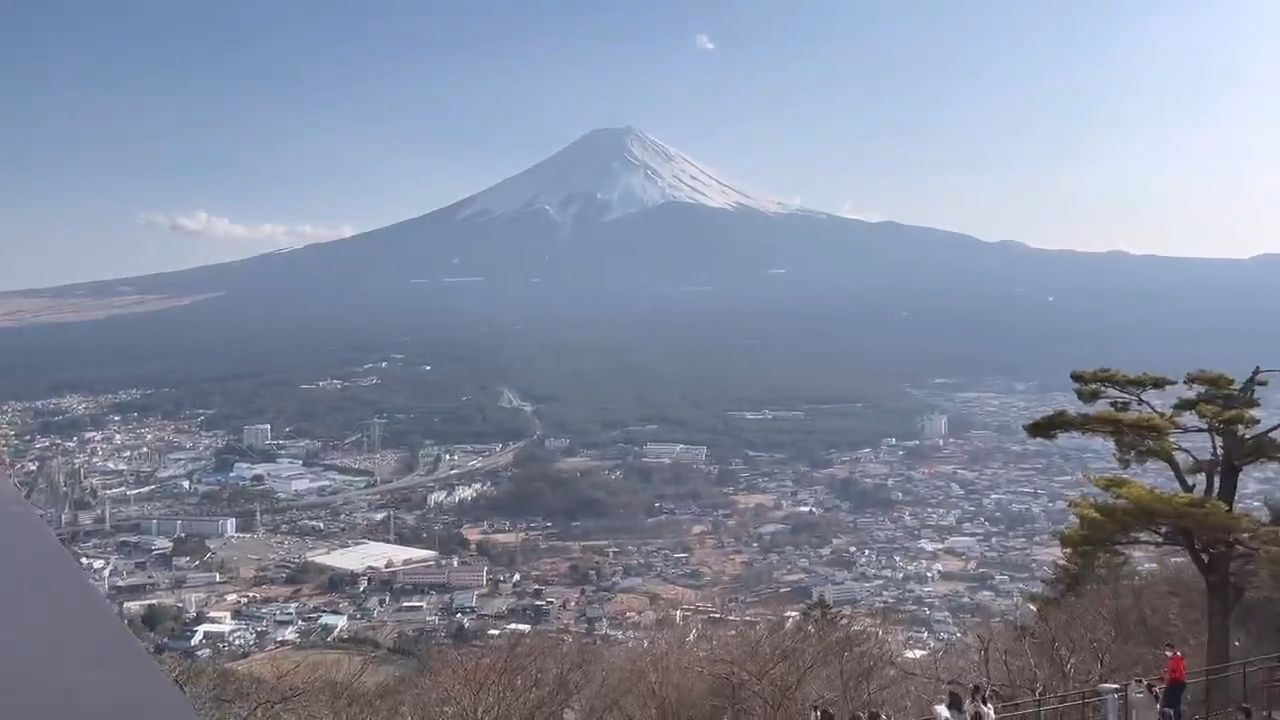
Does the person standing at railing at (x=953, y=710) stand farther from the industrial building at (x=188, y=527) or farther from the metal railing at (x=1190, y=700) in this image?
the industrial building at (x=188, y=527)

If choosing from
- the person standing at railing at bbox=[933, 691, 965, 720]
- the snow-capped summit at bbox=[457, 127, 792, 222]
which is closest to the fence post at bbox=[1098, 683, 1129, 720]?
the person standing at railing at bbox=[933, 691, 965, 720]

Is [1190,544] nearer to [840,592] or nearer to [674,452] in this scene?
[840,592]

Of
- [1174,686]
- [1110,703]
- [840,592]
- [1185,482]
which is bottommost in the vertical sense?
[840,592]

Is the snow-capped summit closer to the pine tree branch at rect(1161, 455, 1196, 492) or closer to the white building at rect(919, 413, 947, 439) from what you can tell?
the white building at rect(919, 413, 947, 439)

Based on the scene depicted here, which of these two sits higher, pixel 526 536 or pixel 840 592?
pixel 840 592

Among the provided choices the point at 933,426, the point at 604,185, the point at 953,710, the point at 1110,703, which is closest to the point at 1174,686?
the point at 1110,703

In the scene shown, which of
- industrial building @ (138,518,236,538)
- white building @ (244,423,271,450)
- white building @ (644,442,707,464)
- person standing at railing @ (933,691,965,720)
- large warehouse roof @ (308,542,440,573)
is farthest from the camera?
white building @ (244,423,271,450)

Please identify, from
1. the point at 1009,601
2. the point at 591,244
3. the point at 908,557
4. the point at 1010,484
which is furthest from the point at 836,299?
the point at 1009,601

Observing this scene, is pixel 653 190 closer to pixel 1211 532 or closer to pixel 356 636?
pixel 356 636
